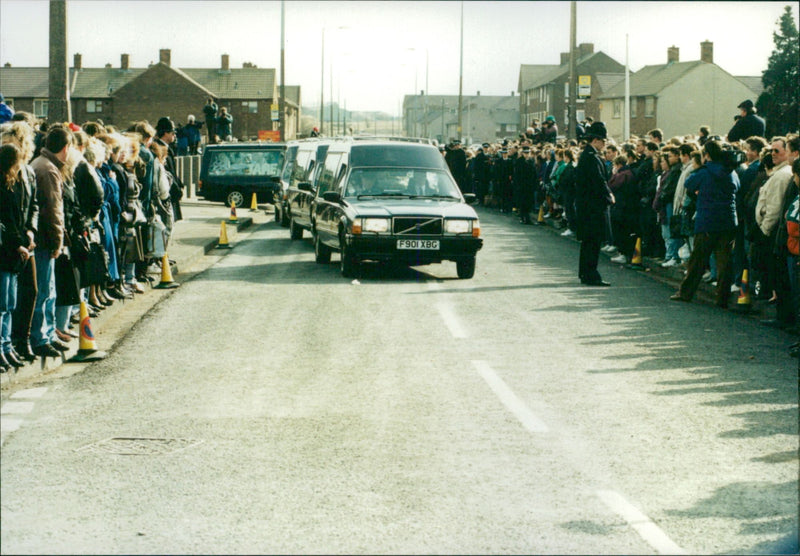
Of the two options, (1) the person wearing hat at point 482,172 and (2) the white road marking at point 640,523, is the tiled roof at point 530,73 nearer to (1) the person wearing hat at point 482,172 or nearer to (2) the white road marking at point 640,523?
(1) the person wearing hat at point 482,172

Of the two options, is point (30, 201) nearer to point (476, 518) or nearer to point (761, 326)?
point (476, 518)

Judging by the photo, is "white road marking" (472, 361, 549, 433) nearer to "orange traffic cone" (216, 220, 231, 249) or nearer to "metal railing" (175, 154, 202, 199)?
"orange traffic cone" (216, 220, 231, 249)

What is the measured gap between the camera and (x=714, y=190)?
14703 mm

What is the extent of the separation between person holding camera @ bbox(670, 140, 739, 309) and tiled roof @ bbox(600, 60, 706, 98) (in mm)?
75527

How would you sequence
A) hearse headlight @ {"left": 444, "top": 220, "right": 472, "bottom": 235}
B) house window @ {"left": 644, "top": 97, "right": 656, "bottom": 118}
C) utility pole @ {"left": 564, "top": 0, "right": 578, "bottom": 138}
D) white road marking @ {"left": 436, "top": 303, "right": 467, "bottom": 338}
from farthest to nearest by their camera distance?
house window @ {"left": 644, "top": 97, "right": 656, "bottom": 118} → utility pole @ {"left": 564, "top": 0, "right": 578, "bottom": 138} → hearse headlight @ {"left": 444, "top": 220, "right": 472, "bottom": 235} → white road marking @ {"left": 436, "top": 303, "right": 467, "bottom": 338}

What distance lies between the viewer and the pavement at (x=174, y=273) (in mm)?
10062

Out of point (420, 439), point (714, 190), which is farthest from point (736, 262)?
point (420, 439)

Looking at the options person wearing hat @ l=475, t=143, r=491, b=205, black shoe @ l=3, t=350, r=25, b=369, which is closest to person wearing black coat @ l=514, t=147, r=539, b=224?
person wearing hat @ l=475, t=143, r=491, b=205

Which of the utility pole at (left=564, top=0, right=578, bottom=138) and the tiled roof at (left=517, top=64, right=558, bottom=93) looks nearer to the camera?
the utility pole at (left=564, top=0, right=578, bottom=138)

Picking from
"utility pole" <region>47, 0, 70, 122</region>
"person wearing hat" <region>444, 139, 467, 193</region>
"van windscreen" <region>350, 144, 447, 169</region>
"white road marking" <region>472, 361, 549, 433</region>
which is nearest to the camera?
"white road marking" <region>472, 361, 549, 433</region>

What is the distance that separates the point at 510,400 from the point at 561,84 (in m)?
115

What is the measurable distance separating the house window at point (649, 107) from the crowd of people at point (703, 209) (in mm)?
66417

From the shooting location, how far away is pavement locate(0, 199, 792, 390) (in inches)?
400

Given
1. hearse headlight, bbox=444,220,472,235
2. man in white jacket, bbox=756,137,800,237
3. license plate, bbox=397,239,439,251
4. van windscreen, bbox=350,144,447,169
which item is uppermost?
van windscreen, bbox=350,144,447,169
